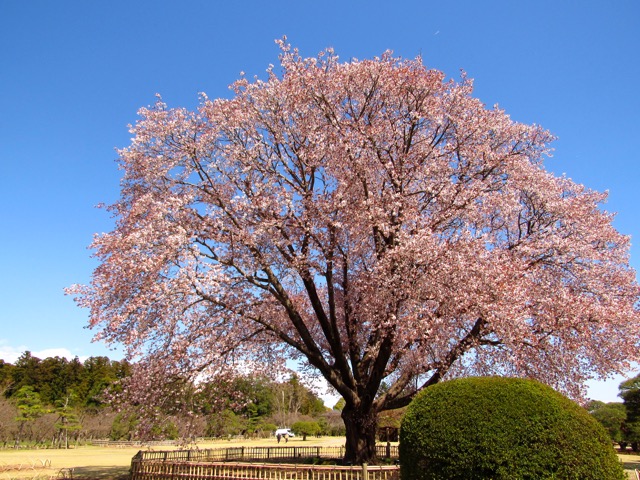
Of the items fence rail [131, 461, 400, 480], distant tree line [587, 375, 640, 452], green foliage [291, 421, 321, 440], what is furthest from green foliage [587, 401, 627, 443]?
fence rail [131, 461, 400, 480]

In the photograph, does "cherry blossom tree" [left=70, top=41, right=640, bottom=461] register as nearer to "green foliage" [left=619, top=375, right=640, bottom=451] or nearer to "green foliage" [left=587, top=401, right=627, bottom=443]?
"green foliage" [left=619, top=375, right=640, bottom=451]

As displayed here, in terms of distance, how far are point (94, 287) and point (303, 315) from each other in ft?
31.2

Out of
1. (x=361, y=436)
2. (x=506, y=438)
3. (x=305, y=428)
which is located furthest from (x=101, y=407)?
(x=506, y=438)

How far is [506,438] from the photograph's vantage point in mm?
7973

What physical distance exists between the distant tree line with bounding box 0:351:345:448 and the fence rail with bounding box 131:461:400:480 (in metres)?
1.30

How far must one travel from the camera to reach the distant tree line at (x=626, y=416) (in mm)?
43125

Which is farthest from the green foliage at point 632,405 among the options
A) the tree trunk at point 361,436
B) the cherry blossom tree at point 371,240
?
the tree trunk at point 361,436

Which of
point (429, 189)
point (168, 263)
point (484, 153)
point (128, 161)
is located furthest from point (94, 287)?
point (484, 153)

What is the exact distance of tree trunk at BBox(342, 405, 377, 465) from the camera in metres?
16.5

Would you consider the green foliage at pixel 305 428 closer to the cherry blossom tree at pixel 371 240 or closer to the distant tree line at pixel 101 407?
the distant tree line at pixel 101 407

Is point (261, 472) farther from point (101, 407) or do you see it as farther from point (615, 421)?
point (101, 407)

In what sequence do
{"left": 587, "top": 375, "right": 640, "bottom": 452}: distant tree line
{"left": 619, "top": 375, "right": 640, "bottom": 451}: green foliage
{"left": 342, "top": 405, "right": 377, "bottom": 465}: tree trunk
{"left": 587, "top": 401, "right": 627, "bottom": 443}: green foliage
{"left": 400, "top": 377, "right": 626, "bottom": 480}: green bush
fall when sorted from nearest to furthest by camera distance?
{"left": 400, "top": 377, "right": 626, "bottom": 480}: green bush → {"left": 342, "top": 405, "right": 377, "bottom": 465}: tree trunk → {"left": 619, "top": 375, "right": 640, "bottom": 451}: green foliage → {"left": 587, "top": 375, "right": 640, "bottom": 452}: distant tree line → {"left": 587, "top": 401, "right": 627, "bottom": 443}: green foliage

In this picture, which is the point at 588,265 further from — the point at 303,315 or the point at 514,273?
the point at 303,315

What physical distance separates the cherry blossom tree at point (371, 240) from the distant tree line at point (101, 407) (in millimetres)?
1226
